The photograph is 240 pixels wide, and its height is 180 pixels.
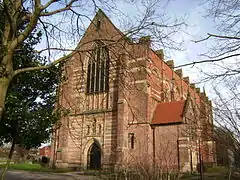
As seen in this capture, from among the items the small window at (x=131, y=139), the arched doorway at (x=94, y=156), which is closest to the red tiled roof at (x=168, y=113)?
the small window at (x=131, y=139)

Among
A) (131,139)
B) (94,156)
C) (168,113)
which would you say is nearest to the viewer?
(131,139)

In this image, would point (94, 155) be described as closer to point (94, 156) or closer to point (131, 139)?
point (94, 156)

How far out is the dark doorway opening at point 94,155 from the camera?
27.2 meters

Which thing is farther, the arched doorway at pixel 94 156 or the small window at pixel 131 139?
the arched doorway at pixel 94 156

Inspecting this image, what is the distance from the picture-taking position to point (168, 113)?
27.0 m

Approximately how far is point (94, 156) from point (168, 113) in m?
8.82

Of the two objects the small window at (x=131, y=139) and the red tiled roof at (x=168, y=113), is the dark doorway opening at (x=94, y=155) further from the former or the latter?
the red tiled roof at (x=168, y=113)

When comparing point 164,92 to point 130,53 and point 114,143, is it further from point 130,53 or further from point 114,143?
point 130,53

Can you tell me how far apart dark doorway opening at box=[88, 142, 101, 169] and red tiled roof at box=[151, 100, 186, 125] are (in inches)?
249

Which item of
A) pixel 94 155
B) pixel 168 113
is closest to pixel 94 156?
pixel 94 155

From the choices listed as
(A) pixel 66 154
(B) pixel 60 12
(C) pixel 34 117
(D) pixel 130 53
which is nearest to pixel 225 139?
(D) pixel 130 53

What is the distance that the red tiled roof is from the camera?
84.8 feet

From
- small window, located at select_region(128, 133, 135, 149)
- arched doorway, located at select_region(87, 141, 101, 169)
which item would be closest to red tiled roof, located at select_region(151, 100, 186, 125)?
small window, located at select_region(128, 133, 135, 149)

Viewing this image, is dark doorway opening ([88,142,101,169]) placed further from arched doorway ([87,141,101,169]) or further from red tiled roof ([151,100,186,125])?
red tiled roof ([151,100,186,125])
